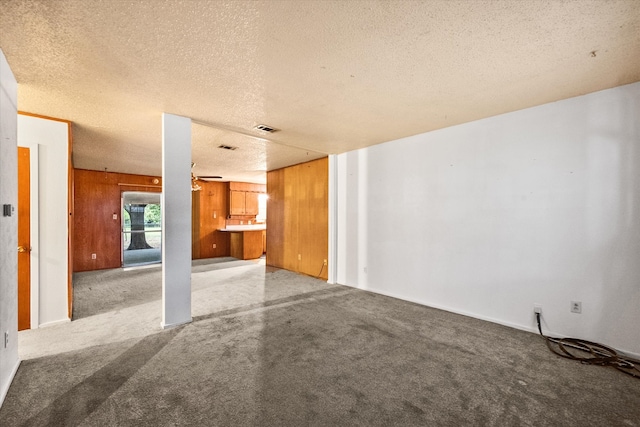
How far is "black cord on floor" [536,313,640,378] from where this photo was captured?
2.35 meters

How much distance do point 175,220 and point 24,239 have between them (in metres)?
1.76

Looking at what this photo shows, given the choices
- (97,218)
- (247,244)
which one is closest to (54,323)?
(97,218)

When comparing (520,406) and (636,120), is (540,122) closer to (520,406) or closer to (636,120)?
(636,120)

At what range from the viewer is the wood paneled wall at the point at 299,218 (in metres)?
5.84

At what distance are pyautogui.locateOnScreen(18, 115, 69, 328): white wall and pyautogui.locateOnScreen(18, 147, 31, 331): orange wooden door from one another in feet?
0.15

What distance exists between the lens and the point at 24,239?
316cm

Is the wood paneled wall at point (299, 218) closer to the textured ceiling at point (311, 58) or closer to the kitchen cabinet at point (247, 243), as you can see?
the kitchen cabinet at point (247, 243)

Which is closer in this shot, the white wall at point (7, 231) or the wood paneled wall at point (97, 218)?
the white wall at point (7, 231)

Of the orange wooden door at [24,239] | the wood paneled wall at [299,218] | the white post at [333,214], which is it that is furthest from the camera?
the wood paneled wall at [299,218]

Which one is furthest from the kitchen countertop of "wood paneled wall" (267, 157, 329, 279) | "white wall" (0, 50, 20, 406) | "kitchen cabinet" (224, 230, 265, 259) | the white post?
"white wall" (0, 50, 20, 406)

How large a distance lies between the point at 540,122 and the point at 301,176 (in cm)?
446

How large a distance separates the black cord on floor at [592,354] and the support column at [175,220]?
159 inches

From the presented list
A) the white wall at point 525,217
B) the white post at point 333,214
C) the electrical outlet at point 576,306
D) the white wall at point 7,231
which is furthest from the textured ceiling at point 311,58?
the electrical outlet at point 576,306

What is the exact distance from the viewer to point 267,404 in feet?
6.17
